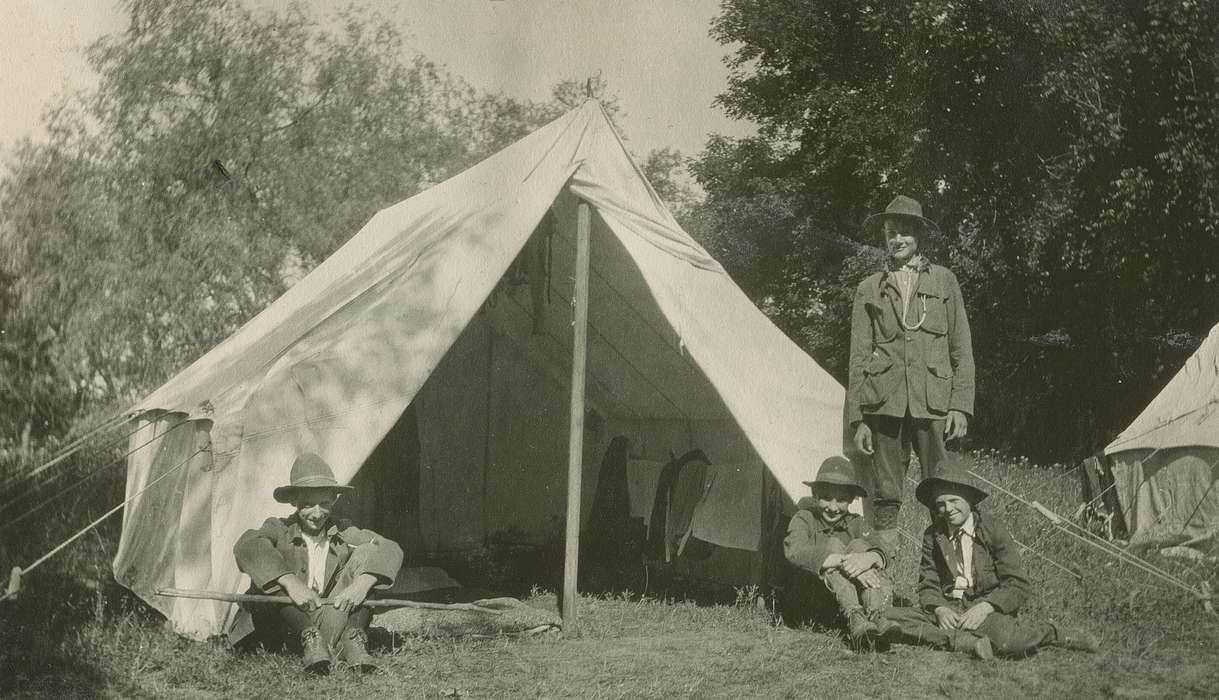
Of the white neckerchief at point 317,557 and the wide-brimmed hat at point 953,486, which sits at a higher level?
the wide-brimmed hat at point 953,486

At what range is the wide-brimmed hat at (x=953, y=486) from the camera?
4652 mm

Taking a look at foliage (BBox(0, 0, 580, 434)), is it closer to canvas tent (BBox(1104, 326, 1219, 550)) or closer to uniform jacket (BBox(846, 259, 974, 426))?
uniform jacket (BBox(846, 259, 974, 426))

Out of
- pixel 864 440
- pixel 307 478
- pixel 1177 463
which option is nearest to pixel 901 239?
pixel 864 440

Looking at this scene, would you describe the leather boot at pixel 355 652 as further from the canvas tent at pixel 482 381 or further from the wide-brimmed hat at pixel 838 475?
the wide-brimmed hat at pixel 838 475

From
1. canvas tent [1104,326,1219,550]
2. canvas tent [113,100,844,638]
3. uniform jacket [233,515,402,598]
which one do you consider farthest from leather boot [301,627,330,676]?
canvas tent [1104,326,1219,550]

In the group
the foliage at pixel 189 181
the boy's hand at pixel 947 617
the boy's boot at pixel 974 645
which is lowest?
the boy's boot at pixel 974 645

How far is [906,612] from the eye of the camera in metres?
4.58

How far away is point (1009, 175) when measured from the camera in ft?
45.7

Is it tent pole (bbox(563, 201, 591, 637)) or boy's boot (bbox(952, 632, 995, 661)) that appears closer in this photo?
boy's boot (bbox(952, 632, 995, 661))

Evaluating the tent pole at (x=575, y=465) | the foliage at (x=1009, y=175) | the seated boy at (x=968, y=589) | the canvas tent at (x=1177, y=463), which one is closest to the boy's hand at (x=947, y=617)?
the seated boy at (x=968, y=589)

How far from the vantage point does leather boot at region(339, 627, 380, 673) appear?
4.06 metres

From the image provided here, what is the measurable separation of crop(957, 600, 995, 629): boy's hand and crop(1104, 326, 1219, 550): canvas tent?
2979 millimetres

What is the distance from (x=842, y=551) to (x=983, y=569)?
1.95 feet

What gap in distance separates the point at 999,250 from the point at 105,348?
10955 millimetres
